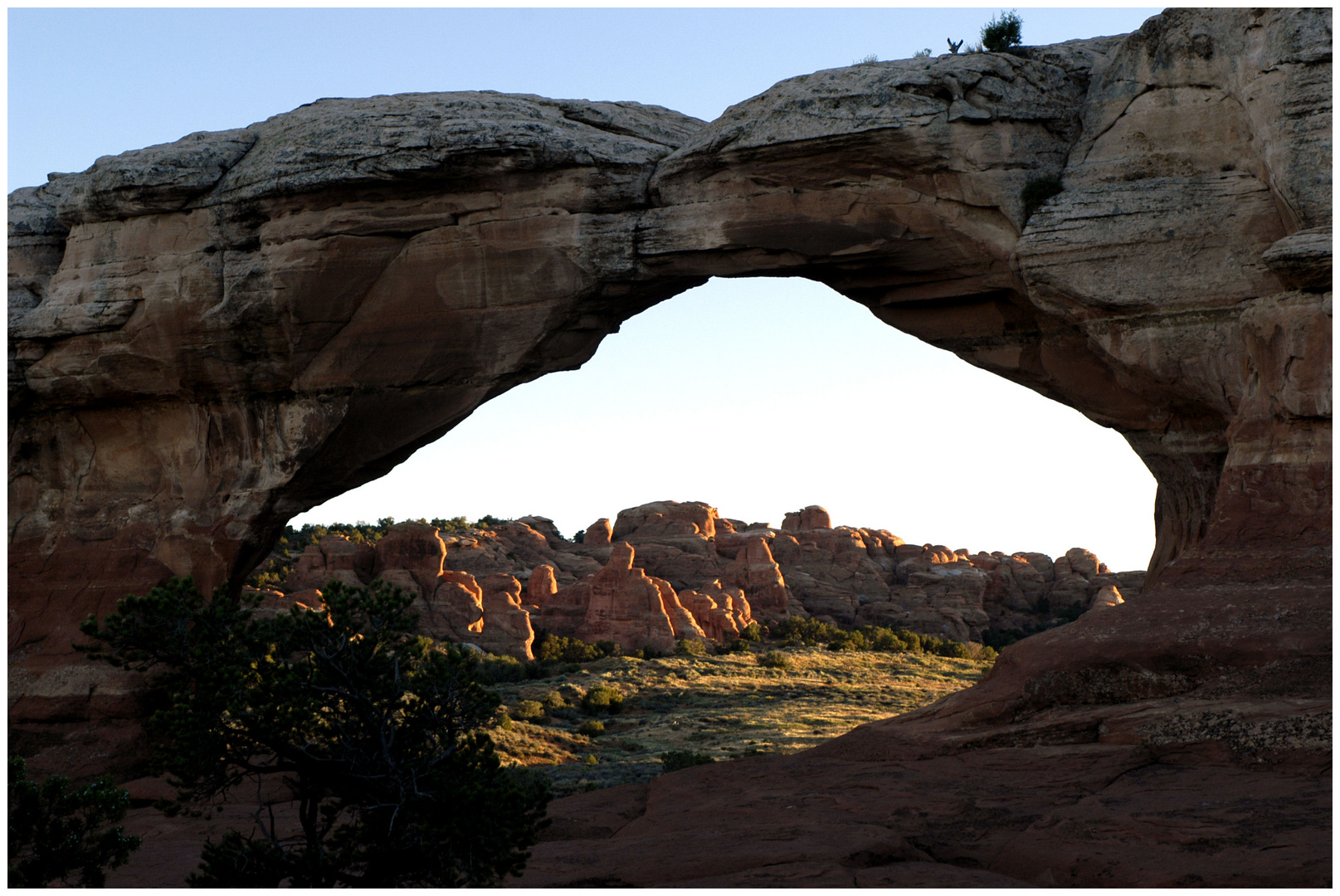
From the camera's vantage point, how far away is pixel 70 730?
795 inches

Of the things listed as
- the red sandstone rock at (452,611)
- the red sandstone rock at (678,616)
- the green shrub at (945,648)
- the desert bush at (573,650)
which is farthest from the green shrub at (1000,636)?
the red sandstone rock at (452,611)

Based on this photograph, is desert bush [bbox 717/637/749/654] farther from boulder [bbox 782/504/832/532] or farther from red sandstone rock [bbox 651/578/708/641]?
boulder [bbox 782/504/832/532]

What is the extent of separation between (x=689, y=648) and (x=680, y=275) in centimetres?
2962

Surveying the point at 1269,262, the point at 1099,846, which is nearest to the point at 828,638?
the point at 1269,262

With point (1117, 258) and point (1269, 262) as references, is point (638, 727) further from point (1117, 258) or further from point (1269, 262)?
point (1269, 262)

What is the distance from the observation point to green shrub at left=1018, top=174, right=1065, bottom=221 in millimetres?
18031

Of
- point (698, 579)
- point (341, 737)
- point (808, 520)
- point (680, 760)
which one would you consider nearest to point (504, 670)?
point (680, 760)

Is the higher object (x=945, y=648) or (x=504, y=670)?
(x=504, y=670)

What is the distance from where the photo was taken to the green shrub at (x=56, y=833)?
10.6 m

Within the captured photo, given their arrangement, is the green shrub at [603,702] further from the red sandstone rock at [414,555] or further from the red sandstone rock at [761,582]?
the red sandstone rock at [761,582]

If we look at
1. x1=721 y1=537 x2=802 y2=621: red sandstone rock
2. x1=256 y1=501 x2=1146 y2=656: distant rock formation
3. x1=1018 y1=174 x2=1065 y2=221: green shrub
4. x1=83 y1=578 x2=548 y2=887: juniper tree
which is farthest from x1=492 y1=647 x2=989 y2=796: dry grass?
x1=1018 y1=174 x2=1065 y2=221: green shrub

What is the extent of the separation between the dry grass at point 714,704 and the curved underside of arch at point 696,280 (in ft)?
22.6

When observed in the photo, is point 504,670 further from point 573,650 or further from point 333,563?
point 333,563

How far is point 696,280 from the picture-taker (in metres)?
20.7
